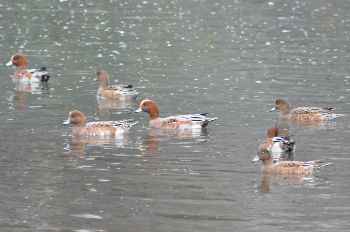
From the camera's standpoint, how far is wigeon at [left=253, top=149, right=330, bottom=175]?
16.4 metres

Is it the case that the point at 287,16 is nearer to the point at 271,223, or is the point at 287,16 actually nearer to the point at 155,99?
the point at 155,99

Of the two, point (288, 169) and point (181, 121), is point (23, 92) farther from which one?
point (288, 169)

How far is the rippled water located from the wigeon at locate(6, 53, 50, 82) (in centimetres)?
37

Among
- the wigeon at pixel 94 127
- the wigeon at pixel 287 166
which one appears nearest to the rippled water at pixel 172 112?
the wigeon at pixel 287 166

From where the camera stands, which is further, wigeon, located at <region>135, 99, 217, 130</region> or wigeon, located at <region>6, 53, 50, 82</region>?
wigeon, located at <region>6, 53, 50, 82</region>

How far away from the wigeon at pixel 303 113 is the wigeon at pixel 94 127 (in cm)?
347

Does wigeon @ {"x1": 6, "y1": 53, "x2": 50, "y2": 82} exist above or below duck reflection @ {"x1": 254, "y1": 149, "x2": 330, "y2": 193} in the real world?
above

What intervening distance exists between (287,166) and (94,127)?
14.1 feet

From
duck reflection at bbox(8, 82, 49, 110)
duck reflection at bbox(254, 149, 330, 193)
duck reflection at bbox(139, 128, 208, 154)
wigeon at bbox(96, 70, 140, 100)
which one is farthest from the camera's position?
wigeon at bbox(96, 70, 140, 100)

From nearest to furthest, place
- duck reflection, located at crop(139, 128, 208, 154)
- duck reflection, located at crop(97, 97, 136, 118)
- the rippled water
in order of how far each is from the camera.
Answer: the rippled water < duck reflection, located at crop(139, 128, 208, 154) < duck reflection, located at crop(97, 97, 136, 118)

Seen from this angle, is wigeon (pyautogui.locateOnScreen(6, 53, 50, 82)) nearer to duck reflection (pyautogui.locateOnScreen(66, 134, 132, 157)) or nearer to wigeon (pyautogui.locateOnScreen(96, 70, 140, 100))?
wigeon (pyautogui.locateOnScreen(96, 70, 140, 100))

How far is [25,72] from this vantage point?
26219mm

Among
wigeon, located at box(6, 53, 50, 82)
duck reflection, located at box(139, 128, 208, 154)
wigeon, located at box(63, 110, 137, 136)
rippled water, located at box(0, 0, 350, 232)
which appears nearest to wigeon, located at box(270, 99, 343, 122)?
rippled water, located at box(0, 0, 350, 232)

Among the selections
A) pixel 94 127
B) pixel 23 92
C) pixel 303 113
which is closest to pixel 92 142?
pixel 94 127
